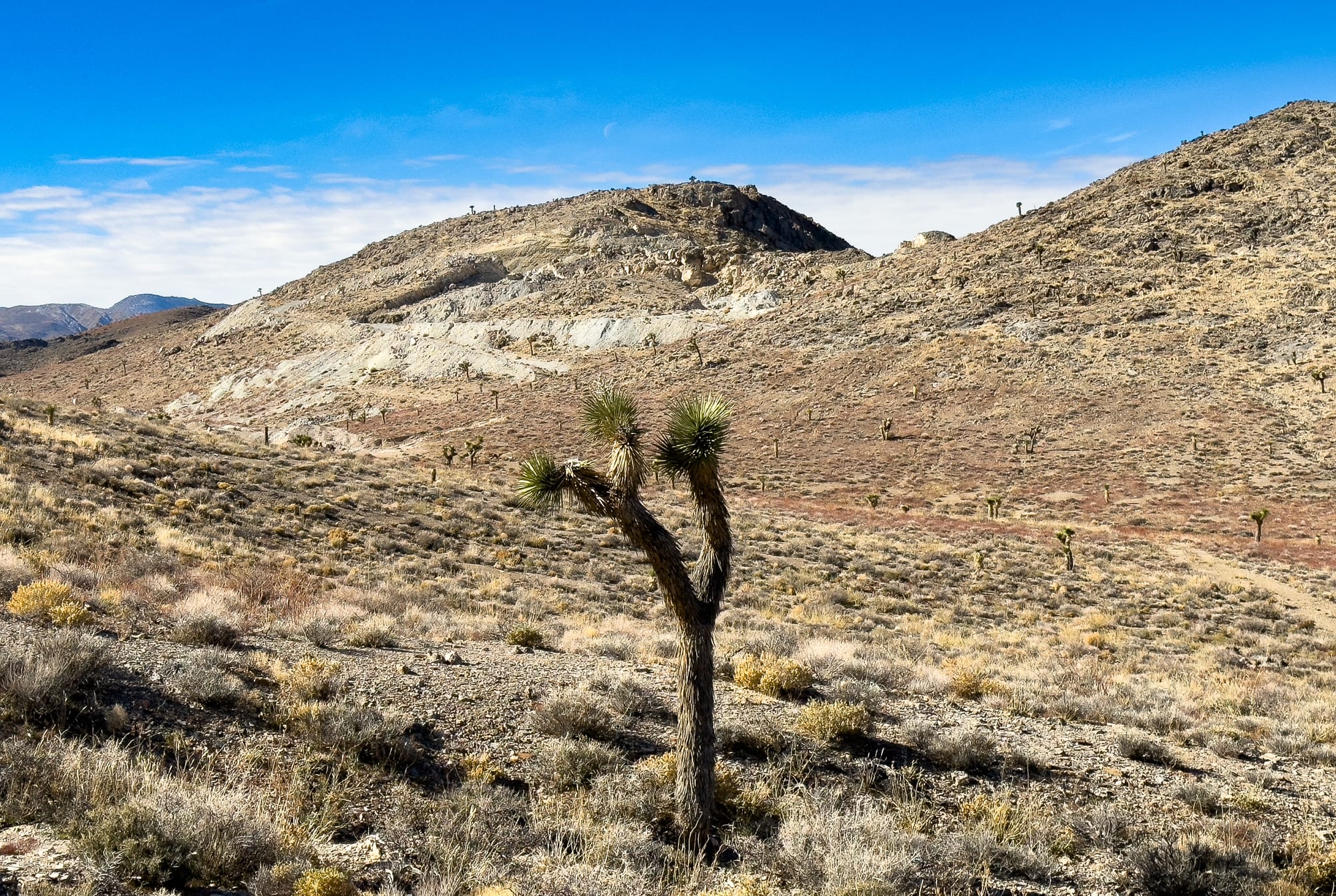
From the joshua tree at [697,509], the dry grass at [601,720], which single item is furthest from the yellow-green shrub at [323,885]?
the joshua tree at [697,509]

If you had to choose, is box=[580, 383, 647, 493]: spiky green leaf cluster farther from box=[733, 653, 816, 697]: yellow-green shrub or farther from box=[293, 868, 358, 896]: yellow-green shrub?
box=[733, 653, 816, 697]: yellow-green shrub

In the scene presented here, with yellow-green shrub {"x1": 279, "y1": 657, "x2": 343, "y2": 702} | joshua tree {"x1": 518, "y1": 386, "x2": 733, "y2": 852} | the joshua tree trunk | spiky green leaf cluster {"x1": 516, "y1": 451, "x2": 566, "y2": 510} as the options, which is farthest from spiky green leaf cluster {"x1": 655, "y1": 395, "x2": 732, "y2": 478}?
yellow-green shrub {"x1": 279, "y1": 657, "x2": 343, "y2": 702}

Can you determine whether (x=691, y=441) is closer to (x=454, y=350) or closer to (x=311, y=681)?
(x=311, y=681)

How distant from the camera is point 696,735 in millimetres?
7195

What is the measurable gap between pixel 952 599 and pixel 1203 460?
33.8 metres

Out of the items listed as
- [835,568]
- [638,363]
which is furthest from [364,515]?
[638,363]

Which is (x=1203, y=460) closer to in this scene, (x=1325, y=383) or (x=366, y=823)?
(x=1325, y=383)

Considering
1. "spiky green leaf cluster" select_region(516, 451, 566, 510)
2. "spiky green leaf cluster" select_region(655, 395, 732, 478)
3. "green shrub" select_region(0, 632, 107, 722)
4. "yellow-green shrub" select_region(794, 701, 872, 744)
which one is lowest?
"yellow-green shrub" select_region(794, 701, 872, 744)

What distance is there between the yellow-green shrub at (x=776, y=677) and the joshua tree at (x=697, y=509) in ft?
12.2

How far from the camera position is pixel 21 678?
7.10 metres

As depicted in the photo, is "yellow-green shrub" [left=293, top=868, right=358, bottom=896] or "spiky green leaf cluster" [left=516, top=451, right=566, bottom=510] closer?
"yellow-green shrub" [left=293, top=868, right=358, bottom=896]

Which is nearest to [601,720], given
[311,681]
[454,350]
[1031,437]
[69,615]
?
[311,681]

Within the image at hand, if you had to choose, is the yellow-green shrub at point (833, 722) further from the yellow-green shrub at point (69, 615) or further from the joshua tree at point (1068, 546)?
the joshua tree at point (1068, 546)

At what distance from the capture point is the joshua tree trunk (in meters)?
7.09
